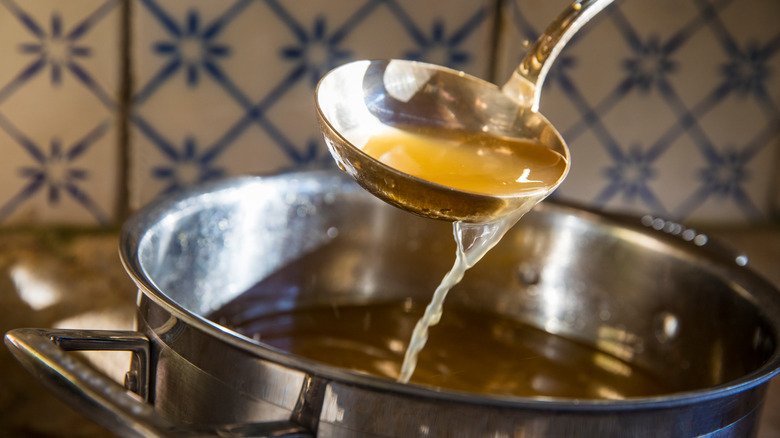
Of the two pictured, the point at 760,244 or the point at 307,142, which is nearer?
the point at 307,142

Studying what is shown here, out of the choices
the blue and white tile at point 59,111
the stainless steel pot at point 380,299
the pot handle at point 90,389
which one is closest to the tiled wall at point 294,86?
the blue and white tile at point 59,111

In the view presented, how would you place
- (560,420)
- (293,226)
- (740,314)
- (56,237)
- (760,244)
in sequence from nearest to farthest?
(560,420)
(740,314)
(293,226)
(56,237)
(760,244)

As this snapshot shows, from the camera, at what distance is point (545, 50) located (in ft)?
2.14

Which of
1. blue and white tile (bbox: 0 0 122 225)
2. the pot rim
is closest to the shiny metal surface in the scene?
the pot rim

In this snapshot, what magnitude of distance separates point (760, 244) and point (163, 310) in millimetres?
873

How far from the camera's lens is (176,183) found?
3.13 feet

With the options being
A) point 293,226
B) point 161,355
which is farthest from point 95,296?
point 161,355

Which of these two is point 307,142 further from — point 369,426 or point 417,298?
point 369,426

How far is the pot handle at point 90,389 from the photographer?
40 centimetres

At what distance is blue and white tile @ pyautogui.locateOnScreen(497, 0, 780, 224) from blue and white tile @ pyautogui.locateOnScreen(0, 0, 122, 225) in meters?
0.45

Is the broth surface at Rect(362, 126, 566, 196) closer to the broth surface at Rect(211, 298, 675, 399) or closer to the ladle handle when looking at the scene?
the ladle handle

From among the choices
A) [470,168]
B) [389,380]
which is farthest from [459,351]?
[389,380]

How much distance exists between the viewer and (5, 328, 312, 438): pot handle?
401 millimetres

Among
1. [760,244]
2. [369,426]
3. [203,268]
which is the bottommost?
[369,426]
